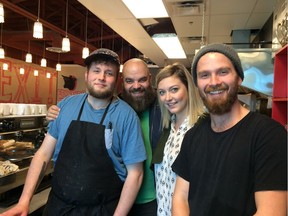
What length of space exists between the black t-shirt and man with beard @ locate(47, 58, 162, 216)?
0.63 m

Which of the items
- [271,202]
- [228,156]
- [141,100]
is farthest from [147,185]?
[271,202]

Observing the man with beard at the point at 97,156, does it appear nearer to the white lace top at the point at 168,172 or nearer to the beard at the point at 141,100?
the white lace top at the point at 168,172

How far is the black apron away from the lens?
1652mm

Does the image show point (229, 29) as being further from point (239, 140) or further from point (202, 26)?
point (239, 140)

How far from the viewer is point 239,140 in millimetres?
1151

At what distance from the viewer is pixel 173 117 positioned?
1848 mm

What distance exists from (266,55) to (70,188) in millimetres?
2108

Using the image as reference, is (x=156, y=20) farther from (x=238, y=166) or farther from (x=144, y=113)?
(x=238, y=166)

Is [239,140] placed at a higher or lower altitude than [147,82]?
lower

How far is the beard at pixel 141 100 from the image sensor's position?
203 centimetres

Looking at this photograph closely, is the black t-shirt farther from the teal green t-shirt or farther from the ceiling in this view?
the ceiling

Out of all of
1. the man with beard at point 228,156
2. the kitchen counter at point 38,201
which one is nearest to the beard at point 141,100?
the man with beard at point 228,156

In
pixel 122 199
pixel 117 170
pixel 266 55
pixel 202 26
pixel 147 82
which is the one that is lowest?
pixel 122 199

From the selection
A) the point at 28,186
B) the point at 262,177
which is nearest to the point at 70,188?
the point at 28,186
